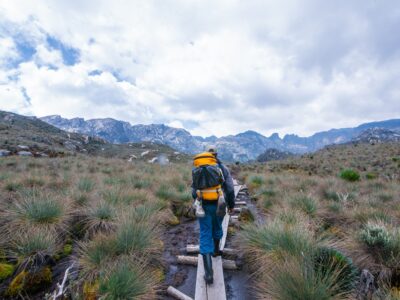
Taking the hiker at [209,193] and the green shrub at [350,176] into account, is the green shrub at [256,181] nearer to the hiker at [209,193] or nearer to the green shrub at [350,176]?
the green shrub at [350,176]

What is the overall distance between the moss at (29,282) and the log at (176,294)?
2.11 metres

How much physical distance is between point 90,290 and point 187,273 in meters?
1.93

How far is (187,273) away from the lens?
454 cm

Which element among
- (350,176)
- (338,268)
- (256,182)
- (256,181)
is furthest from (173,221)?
(350,176)

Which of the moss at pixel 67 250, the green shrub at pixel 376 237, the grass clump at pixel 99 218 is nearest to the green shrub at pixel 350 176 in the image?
the green shrub at pixel 376 237

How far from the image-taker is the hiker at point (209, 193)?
13.4ft

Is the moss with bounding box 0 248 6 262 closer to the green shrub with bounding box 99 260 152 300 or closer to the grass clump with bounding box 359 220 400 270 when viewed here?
the green shrub with bounding box 99 260 152 300

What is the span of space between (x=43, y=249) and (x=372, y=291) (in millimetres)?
5418

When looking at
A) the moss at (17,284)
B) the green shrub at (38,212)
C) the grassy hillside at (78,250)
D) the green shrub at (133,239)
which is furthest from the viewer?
the green shrub at (38,212)

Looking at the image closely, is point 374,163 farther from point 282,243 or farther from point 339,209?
point 282,243

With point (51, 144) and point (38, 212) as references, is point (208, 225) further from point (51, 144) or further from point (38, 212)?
point (51, 144)

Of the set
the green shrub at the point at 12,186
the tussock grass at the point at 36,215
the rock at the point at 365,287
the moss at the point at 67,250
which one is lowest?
the moss at the point at 67,250

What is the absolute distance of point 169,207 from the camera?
7.93 m

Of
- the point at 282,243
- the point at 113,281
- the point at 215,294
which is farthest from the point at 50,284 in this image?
the point at 282,243
